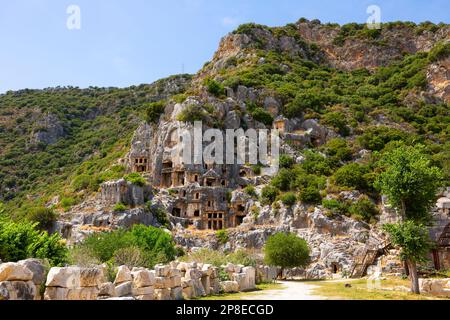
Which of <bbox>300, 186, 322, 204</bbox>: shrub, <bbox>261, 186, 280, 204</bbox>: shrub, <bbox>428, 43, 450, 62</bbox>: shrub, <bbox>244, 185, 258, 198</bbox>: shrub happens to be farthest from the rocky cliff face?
<bbox>300, 186, 322, 204</bbox>: shrub

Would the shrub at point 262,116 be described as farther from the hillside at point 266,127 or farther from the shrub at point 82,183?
the shrub at point 82,183

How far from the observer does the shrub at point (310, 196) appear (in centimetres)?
5766

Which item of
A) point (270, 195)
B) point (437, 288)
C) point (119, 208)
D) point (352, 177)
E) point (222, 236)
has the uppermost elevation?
point (352, 177)

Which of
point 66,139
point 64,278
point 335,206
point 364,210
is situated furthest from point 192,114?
point 66,139

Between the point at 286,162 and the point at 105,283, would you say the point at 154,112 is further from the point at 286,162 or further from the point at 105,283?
the point at 105,283

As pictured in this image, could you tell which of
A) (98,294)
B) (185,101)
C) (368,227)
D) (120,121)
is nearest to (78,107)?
(120,121)

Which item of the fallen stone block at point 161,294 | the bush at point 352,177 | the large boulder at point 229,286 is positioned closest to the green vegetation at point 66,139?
the bush at point 352,177

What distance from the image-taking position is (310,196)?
5766 cm

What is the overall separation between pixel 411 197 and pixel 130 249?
16.7 metres

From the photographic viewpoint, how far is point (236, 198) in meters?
64.8

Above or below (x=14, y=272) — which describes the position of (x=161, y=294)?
below

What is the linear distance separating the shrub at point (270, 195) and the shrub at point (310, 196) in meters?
4.61

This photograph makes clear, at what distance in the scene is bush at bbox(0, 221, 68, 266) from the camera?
19969mm
